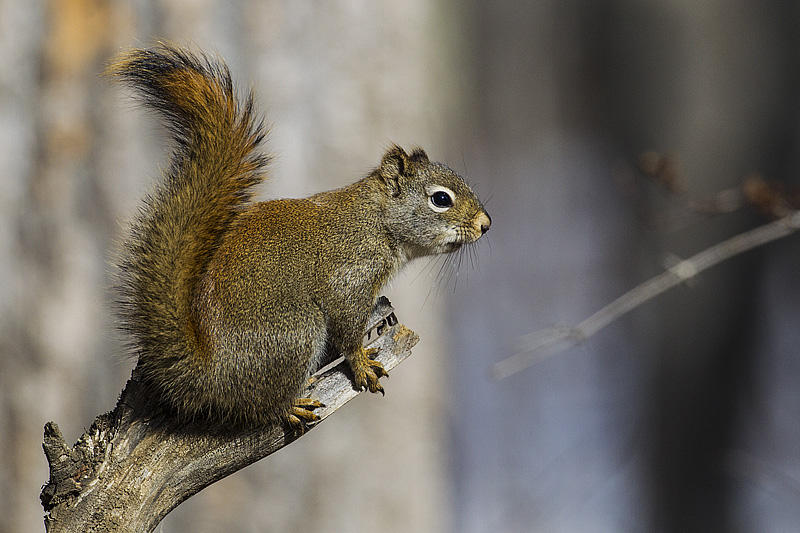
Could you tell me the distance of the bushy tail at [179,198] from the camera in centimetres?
115

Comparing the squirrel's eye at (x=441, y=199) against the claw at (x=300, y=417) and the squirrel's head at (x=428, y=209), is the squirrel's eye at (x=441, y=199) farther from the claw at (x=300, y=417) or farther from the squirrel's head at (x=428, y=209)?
the claw at (x=300, y=417)

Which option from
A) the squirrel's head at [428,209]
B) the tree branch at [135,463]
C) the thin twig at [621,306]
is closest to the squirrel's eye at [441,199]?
the squirrel's head at [428,209]

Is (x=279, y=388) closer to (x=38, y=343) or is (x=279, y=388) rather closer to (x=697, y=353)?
(x=38, y=343)

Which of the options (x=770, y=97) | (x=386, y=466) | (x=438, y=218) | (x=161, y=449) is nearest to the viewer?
(x=161, y=449)

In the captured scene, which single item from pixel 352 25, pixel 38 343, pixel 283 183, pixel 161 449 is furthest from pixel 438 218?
pixel 38 343

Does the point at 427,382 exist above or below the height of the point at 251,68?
below

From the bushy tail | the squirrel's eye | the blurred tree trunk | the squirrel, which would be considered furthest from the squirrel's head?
the blurred tree trunk

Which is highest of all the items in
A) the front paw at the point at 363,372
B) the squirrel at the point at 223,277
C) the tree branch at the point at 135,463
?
the squirrel at the point at 223,277

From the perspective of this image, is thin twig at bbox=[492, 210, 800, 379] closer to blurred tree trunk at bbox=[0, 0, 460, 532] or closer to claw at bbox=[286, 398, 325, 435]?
claw at bbox=[286, 398, 325, 435]

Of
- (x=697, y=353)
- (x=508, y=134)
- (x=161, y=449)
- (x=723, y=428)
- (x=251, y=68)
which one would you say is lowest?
(x=723, y=428)

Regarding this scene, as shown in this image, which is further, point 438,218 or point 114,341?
point 114,341

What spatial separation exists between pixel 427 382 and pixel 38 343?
3.36 feet

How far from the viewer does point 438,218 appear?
4.65 feet

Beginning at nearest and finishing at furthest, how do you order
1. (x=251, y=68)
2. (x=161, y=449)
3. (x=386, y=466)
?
(x=161, y=449)
(x=251, y=68)
(x=386, y=466)
